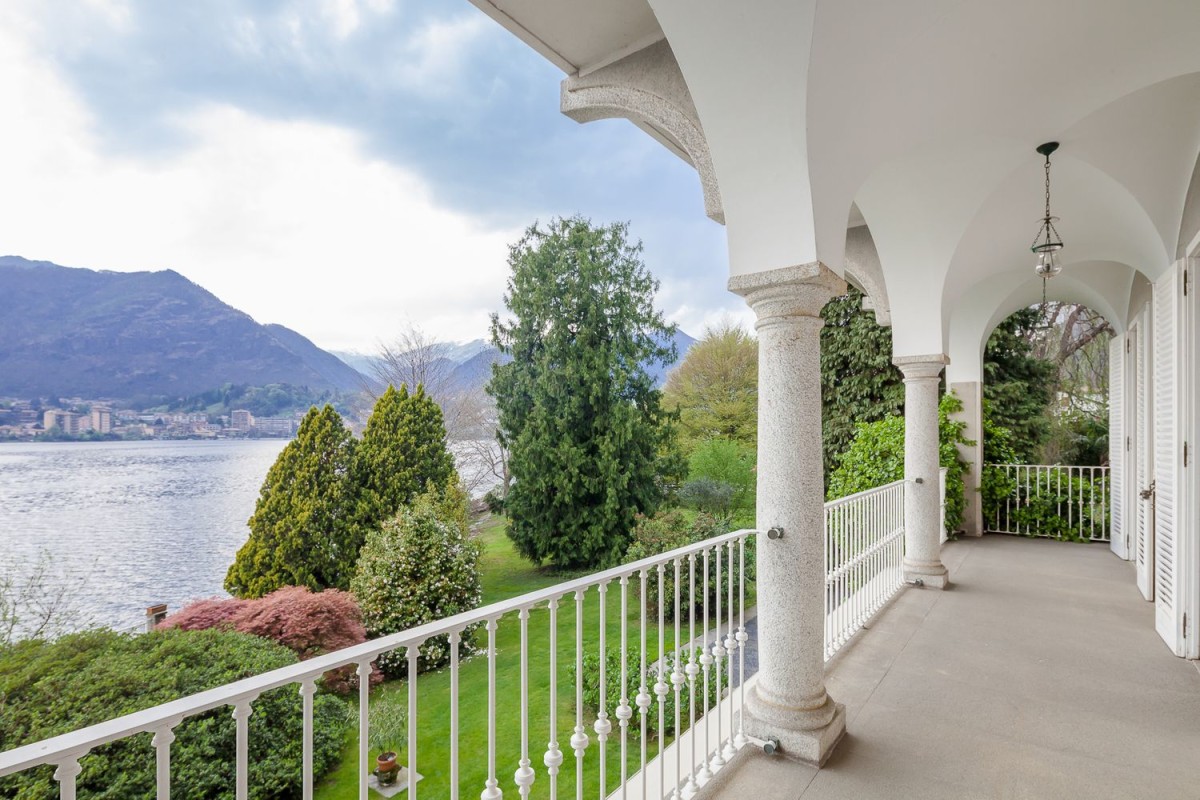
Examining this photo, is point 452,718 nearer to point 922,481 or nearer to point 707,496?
point 922,481

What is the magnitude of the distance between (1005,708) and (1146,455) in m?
3.09

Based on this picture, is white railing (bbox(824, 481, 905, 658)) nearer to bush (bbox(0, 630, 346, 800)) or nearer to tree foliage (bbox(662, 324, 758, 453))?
bush (bbox(0, 630, 346, 800))

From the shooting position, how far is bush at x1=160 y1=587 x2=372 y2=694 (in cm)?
487

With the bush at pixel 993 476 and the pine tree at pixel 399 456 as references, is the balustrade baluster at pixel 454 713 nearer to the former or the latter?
the bush at pixel 993 476

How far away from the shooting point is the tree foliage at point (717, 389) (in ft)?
51.5

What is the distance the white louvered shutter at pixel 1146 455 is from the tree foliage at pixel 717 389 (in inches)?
407

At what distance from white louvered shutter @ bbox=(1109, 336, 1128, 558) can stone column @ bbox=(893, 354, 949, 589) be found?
2.68 meters

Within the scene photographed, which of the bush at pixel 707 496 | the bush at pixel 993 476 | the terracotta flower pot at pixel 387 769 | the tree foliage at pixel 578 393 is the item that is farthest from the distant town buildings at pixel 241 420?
the bush at pixel 993 476

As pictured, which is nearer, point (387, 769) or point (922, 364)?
point (387, 769)

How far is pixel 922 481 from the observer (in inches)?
187

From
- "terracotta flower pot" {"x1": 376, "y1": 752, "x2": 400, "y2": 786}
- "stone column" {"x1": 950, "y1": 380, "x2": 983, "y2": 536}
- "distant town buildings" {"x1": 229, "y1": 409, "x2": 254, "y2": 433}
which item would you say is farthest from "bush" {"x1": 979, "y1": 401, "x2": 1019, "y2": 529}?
"distant town buildings" {"x1": 229, "y1": 409, "x2": 254, "y2": 433}

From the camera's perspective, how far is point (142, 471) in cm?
1162

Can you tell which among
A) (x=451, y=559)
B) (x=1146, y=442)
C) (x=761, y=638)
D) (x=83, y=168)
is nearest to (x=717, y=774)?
(x=761, y=638)

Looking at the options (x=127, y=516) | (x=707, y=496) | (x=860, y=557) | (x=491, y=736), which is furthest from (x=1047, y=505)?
(x=127, y=516)
